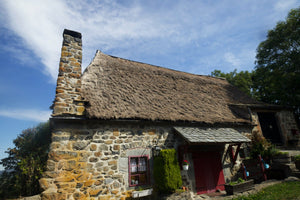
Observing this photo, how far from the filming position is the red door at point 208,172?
A: 7.79 meters

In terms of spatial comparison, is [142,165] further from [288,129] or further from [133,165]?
[288,129]

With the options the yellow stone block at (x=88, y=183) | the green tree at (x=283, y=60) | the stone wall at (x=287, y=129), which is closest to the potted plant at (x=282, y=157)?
the stone wall at (x=287, y=129)

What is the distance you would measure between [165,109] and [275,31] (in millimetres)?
14515

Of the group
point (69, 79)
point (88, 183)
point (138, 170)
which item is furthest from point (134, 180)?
point (69, 79)

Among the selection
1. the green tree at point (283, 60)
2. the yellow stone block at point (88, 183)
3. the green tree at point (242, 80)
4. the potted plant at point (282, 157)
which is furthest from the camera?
the green tree at point (242, 80)

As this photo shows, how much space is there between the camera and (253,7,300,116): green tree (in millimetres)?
14562

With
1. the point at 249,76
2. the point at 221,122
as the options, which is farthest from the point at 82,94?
the point at 249,76

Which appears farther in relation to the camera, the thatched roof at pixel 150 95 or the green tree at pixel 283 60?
the green tree at pixel 283 60

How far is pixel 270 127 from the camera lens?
12055 mm

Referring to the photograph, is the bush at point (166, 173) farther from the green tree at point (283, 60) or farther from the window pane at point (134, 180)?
the green tree at point (283, 60)

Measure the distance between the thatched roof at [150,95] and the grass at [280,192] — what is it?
3276 mm

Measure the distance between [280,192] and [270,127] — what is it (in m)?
7.10

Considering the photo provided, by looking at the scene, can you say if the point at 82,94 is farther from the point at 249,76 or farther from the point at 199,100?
the point at 249,76

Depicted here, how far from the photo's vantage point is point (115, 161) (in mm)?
6191
